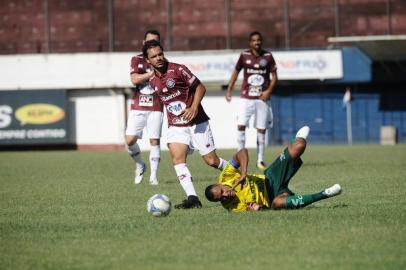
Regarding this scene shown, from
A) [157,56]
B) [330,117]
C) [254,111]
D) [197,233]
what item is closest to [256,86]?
[254,111]

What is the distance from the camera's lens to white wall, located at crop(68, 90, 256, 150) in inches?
1769

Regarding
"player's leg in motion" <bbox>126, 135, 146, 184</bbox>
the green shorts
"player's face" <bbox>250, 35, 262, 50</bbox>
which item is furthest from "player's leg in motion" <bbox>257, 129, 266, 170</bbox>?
the green shorts

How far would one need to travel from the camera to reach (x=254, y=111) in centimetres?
2122

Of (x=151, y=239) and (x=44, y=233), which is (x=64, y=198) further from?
(x=151, y=239)

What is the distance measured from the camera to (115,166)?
24.5 metres

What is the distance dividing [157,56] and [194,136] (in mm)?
1190

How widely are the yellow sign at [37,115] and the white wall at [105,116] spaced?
0.92m

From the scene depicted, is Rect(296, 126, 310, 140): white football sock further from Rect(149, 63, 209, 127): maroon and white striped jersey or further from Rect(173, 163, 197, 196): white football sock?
Rect(149, 63, 209, 127): maroon and white striped jersey

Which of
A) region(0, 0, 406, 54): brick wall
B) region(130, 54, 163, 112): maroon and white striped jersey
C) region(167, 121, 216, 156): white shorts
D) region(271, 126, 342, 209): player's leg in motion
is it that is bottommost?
region(271, 126, 342, 209): player's leg in motion

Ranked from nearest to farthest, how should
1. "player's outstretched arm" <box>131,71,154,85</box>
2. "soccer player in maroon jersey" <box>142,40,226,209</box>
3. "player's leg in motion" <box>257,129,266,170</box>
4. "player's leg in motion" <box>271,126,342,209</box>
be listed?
"player's leg in motion" <box>271,126,342,209</box>, "soccer player in maroon jersey" <box>142,40,226,209</box>, "player's outstretched arm" <box>131,71,154,85</box>, "player's leg in motion" <box>257,129,266,170</box>

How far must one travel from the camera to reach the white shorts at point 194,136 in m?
12.9

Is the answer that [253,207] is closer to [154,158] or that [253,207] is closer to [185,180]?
[185,180]

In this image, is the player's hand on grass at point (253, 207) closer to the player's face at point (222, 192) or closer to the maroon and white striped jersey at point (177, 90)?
the player's face at point (222, 192)

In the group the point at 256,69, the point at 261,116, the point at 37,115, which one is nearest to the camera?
the point at 256,69
